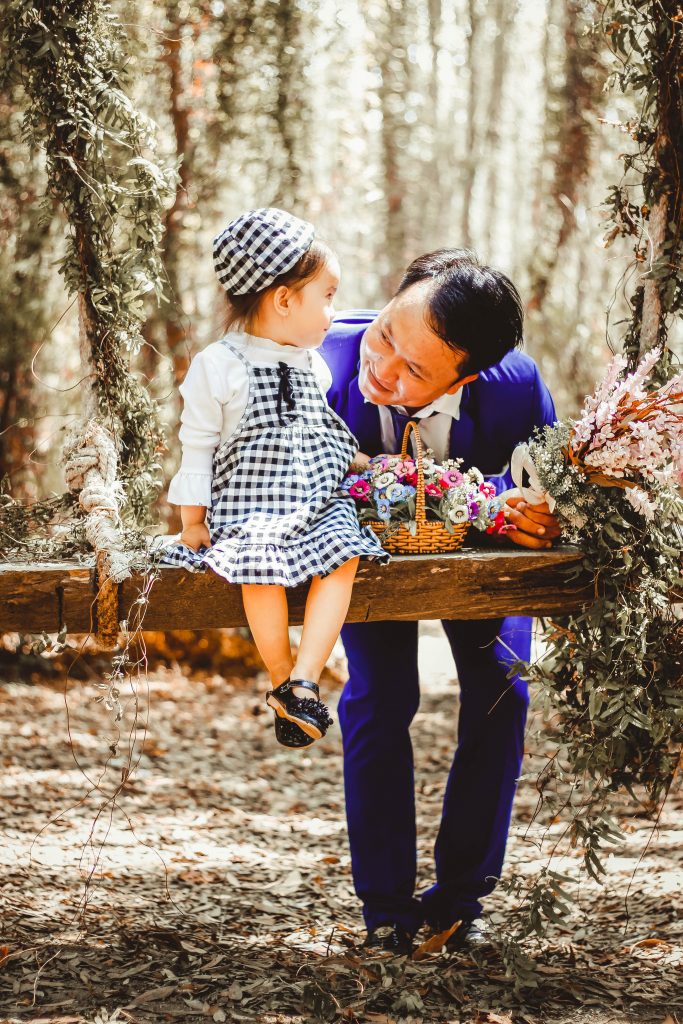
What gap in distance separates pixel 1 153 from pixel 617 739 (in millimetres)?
3930

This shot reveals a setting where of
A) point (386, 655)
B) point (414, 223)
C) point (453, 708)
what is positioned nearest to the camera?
point (386, 655)

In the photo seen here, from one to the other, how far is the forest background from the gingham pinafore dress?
2.49 ft

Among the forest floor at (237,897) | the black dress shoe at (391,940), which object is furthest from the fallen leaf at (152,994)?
the black dress shoe at (391,940)

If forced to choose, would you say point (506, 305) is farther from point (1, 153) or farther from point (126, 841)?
point (1, 153)

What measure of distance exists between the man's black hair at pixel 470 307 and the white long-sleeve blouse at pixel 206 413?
1.58 ft

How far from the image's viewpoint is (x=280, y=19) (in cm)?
500

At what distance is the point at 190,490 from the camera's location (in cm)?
248

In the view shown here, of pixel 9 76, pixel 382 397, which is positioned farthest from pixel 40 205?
pixel 382 397

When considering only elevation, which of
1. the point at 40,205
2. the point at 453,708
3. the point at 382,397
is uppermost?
the point at 40,205

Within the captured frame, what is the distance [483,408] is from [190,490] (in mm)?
865

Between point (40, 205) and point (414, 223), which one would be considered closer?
point (40, 205)

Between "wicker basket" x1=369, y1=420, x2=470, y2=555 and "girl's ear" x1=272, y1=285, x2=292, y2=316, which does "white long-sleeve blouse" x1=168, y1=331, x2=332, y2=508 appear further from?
"wicker basket" x1=369, y1=420, x2=470, y2=555

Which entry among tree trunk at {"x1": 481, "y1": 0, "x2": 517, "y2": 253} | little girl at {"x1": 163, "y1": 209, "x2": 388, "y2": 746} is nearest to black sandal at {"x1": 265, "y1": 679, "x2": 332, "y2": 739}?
little girl at {"x1": 163, "y1": 209, "x2": 388, "y2": 746}

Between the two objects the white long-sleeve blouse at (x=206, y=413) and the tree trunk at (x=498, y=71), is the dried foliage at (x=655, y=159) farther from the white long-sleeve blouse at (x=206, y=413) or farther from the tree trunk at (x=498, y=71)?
the tree trunk at (x=498, y=71)
